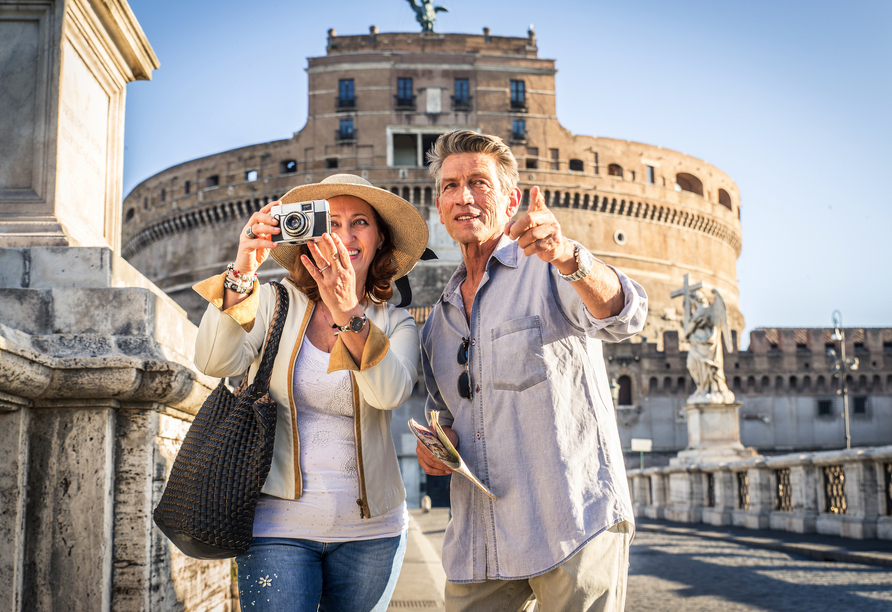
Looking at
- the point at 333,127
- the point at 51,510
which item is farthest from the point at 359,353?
the point at 333,127

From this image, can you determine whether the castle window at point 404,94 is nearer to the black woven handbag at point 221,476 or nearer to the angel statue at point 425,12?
the angel statue at point 425,12

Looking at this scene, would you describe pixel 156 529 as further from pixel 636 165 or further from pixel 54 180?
pixel 636 165

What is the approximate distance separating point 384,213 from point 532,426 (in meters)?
0.58

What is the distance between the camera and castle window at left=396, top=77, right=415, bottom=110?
33062mm

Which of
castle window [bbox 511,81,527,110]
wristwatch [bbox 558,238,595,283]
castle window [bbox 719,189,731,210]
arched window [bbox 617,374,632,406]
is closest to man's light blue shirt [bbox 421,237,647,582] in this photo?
wristwatch [bbox 558,238,595,283]

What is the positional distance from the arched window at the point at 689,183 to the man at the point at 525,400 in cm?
3750

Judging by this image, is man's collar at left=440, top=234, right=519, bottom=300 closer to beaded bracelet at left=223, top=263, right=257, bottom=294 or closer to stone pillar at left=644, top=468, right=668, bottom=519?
beaded bracelet at left=223, top=263, right=257, bottom=294

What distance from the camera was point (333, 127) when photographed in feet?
108

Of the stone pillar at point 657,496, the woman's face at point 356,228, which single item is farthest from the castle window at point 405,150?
the woman's face at point 356,228

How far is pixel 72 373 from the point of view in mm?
1858

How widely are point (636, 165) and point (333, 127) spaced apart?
1297 cm

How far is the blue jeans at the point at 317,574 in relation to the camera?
1.51m

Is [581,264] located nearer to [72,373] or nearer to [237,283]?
[237,283]

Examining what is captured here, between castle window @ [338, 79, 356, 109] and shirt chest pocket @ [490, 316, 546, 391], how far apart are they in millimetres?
32385
